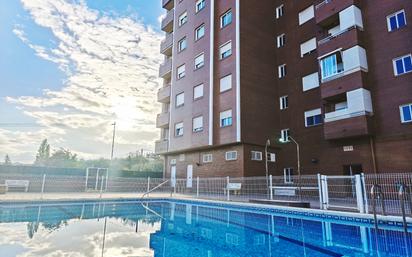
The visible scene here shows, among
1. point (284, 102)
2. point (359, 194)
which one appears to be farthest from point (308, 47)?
point (359, 194)

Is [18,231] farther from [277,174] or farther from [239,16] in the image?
[239,16]

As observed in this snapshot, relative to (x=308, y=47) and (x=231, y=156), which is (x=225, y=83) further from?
(x=308, y=47)

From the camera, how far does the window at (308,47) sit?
1734 centimetres

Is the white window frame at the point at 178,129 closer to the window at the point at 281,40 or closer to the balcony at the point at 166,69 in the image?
the balcony at the point at 166,69

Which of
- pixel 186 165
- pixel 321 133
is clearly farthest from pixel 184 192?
pixel 321 133

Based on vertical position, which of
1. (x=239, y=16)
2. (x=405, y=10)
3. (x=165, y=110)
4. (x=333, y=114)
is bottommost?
(x=333, y=114)

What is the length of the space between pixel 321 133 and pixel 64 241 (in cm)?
1442

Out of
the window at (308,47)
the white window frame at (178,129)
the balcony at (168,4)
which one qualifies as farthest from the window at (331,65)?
the balcony at (168,4)

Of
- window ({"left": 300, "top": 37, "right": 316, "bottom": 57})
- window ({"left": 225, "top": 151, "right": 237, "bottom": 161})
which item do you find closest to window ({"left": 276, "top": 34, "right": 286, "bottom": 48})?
window ({"left": 300, "top": 37, "right": 316, "bottom": 57})

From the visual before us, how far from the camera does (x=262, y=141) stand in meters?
17.1

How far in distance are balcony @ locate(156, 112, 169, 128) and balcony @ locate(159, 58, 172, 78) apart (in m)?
3.84

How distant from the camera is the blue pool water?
5332mm

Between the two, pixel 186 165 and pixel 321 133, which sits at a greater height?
pixel 321 133

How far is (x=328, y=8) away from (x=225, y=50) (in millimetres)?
6744
